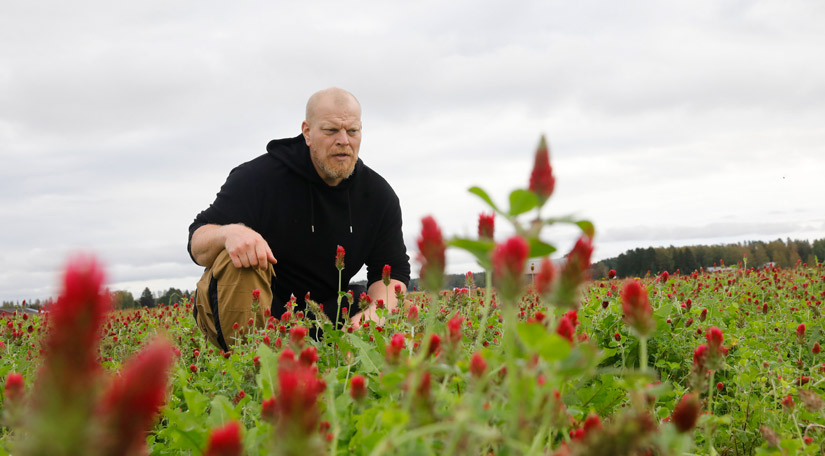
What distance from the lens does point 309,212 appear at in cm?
651

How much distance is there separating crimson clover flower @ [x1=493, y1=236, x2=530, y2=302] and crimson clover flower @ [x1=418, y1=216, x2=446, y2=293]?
0.85 ft

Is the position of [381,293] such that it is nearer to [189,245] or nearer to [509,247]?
[189,245]

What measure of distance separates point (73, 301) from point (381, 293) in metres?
5.63

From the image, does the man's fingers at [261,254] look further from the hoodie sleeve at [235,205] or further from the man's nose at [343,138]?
the man's nose at [343,138]

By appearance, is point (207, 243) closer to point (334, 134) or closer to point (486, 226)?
point (334, 134)

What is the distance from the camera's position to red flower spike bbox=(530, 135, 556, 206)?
1396mm

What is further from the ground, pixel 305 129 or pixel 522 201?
pixel 305 129

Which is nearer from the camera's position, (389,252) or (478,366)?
(478,366)

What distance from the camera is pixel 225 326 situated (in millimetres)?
5465

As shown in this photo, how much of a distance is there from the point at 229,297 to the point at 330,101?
2458 mm

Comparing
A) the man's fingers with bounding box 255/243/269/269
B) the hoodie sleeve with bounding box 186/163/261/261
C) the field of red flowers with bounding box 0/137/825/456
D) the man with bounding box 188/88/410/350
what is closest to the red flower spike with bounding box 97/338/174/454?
the field of red flowers with bounding box 0/137/825/456

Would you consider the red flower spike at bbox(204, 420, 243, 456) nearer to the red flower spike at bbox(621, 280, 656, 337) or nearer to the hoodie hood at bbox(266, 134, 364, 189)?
the red flower spike at bbox(621, 280, 656, 337)

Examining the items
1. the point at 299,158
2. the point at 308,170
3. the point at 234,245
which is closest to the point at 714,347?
the point at 234,245

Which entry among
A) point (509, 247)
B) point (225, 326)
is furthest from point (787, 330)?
point (509, 247)
